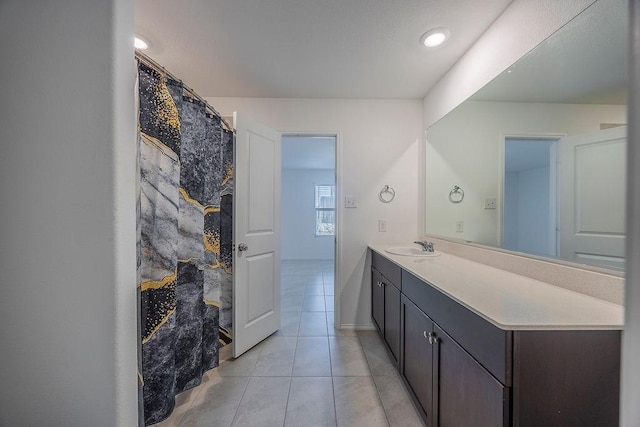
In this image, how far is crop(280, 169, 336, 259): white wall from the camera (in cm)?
615

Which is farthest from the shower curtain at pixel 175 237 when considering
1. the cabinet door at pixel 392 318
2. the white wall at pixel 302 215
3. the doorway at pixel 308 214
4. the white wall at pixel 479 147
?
the white wall at pixel 302 215

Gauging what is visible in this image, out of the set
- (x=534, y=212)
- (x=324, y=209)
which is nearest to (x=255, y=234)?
(x=534, y=212)

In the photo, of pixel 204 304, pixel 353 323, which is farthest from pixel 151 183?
pixel 353 323

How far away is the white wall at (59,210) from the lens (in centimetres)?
67

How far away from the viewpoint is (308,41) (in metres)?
1.57

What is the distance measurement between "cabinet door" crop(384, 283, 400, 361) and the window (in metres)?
4.37

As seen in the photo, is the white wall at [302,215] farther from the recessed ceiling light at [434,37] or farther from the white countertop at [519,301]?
the white countertop at [519,301]

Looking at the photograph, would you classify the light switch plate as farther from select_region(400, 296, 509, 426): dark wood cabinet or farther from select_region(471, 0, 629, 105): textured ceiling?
select_region(471, 0, 629, 105): textured ceiling

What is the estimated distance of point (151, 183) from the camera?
115 centimetres

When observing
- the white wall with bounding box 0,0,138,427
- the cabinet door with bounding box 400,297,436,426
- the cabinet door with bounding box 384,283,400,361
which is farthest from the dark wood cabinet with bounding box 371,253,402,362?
the white wall with bounding box 0,0,138,427

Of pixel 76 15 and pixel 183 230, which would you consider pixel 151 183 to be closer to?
pixel 183 230

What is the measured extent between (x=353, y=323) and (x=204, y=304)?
4.84ft

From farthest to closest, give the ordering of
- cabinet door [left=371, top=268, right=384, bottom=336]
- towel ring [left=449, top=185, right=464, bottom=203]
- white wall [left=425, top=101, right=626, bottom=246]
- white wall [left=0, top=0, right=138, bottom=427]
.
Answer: cabinet door [left=371, top=268, right=384, bottom=336], towel ring [left=449, top=185, right=464, bottom=203], white wall [left=425, top=101, right=626, bottom=246], white wall [left=0, top=0, right=138, bottom=427]

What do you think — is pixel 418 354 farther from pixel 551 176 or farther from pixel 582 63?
pixel 582 63
